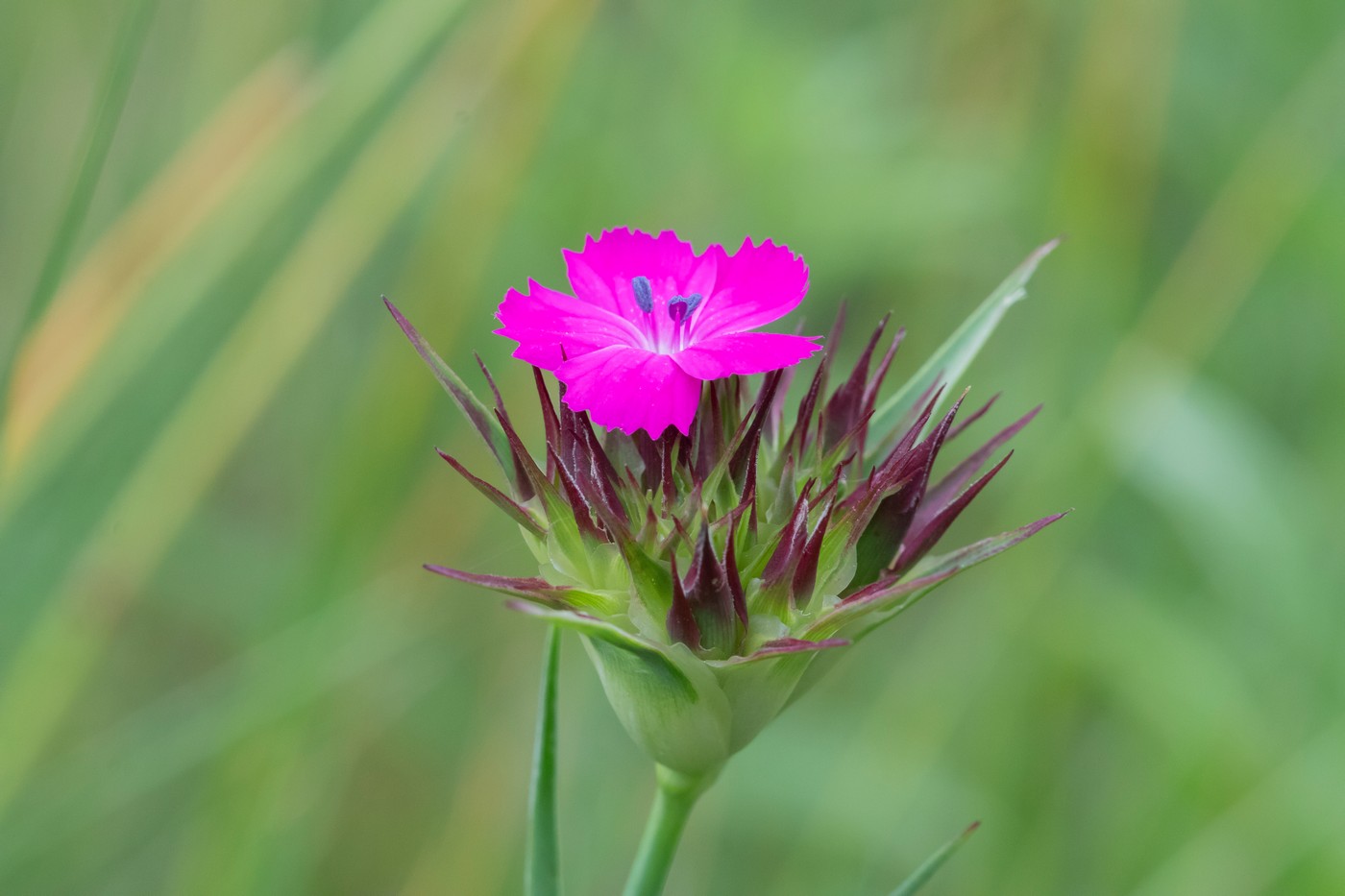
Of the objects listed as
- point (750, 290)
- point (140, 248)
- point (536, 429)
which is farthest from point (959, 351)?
point (536, 429)

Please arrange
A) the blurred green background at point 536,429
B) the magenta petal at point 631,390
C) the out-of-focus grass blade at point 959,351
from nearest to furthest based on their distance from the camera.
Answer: the magenta petal at point 631,390, the out-of-focus grass blade at point 959,351, the blurred green background at point 536,429

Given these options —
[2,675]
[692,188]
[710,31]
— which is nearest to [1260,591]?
[692,188]

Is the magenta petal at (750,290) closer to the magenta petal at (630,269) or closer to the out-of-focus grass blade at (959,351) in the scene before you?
the magenta petal at (630,269)

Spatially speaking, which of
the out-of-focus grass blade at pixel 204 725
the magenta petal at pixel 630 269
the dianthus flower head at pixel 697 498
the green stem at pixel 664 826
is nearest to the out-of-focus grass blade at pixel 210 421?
the out-of-focus grass blade at pixel 204 725

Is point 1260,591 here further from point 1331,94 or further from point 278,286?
point 278,286

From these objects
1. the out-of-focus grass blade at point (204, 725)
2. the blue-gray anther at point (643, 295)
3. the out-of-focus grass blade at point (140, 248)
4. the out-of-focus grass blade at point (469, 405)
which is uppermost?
the blue-gray anther at point (643, 295)
